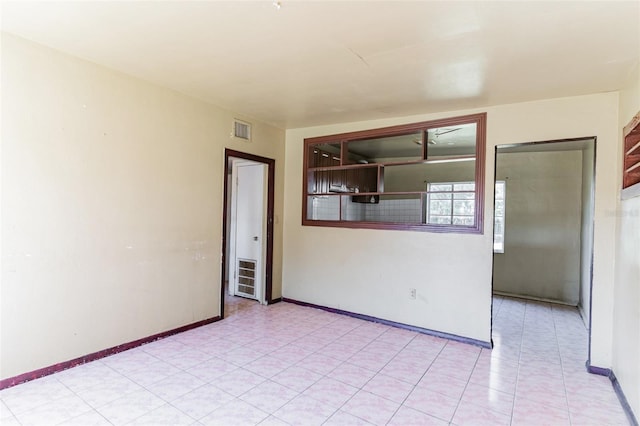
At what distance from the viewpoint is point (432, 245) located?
12.7 ft

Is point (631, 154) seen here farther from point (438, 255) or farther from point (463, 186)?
point (463, 186)

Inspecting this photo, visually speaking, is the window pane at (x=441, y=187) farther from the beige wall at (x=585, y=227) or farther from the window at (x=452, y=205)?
the beige wall at (x=585, y=227)

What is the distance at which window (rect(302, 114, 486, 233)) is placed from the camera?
3.82 metres

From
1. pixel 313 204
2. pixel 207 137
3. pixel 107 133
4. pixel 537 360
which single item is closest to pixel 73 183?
pixel 107 133

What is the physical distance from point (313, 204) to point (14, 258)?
3.34m

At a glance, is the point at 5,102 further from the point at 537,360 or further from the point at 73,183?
the point at 537,360

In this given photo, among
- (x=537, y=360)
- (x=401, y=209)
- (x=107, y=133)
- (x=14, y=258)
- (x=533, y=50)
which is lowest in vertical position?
(x=537, y=360)

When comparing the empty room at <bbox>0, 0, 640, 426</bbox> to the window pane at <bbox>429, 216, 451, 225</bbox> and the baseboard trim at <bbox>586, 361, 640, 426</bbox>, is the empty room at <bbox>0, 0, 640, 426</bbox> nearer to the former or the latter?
the baseboard trim at <bbox>586, 361, 640, 426</bbox>

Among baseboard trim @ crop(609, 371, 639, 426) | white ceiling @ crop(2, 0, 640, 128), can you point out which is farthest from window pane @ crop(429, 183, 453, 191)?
baseboard trim @ crop(609, 371, 639, 426)

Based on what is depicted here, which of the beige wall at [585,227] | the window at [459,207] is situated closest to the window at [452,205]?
the window at [459,207]

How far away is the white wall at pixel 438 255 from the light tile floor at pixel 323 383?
346mm

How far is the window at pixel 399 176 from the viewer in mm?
3820

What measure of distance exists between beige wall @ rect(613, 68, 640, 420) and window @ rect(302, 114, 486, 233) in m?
1.12

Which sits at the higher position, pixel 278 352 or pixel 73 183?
pixel 73 183
